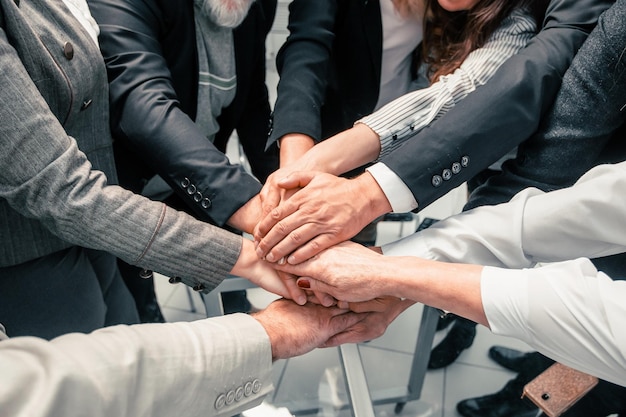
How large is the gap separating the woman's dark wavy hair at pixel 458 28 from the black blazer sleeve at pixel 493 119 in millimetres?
156

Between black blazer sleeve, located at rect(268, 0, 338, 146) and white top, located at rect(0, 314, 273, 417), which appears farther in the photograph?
black blazer sleeve, located at rect(268, 0, 338, 146)

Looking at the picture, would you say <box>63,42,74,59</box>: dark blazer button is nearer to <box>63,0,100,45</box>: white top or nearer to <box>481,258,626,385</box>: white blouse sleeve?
<box>63,0,100,45</box>: white top

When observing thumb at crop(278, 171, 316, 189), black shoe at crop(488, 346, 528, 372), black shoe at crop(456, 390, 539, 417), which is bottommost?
black shoe at crop(488, 346, 528, 372)

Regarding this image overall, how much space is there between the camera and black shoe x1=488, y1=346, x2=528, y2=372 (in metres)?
1.91

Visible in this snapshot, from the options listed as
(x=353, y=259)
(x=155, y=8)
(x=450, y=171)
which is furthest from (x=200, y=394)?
(x=155, y=8)

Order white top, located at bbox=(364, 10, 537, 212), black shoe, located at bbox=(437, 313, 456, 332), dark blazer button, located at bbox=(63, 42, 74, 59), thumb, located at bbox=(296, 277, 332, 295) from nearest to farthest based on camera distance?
1. dark blazer button, located at bbox=(63, 42, 74, 59)
2. thumb, located at bbox=(296, 277, 332, 295)
3. white top, located at bbox=(364, 10, 537, 212)
4. black shoe, located at bbox=(437, 313, 456, 332)

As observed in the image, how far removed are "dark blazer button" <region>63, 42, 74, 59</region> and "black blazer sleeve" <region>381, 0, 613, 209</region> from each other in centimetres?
64

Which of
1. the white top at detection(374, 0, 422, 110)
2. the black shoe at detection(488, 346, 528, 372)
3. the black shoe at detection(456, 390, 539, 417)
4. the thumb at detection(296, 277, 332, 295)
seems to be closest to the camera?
the thumb at detection(296, 277, 332, 295)

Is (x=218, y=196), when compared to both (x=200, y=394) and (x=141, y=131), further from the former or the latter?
(x=200, y=394)

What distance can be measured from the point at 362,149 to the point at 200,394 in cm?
68

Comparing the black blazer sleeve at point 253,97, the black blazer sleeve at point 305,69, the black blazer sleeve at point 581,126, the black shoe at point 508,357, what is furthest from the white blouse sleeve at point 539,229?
the black shoe at point 508,357

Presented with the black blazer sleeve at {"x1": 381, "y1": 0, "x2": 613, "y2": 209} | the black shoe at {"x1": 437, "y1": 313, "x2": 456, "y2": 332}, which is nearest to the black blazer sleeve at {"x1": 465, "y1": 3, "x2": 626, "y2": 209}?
the black blazer sleeve at {"x1": 381, "y1": 0, "x2": 613, "y2": 209}

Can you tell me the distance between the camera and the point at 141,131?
109cm

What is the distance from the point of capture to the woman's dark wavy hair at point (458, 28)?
1206 millimetres
